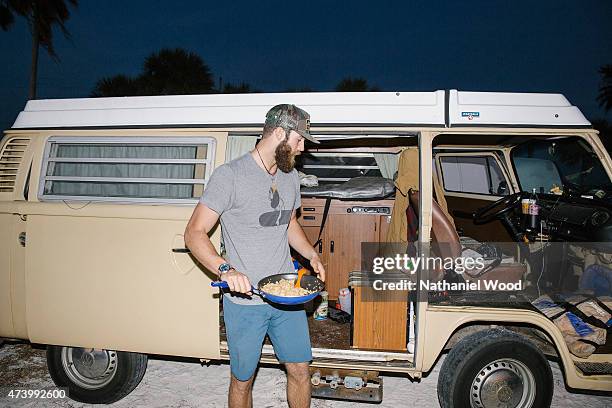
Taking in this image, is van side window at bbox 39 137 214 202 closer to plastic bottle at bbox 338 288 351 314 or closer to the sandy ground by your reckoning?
the sandy ground

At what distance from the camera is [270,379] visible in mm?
4395

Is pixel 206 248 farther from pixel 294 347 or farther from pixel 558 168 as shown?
pixel 558 168

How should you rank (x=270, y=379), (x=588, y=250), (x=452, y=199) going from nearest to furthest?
1. (x=588, y=250)
2. (x=270, y=379)
3. (x=452, y=199)

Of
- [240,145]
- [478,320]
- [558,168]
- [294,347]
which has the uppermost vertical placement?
[240,145]

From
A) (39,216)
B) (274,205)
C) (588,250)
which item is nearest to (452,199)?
(588,250)

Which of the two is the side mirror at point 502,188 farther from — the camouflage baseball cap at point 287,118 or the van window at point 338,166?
the camouflage baseball cap at point 287,118

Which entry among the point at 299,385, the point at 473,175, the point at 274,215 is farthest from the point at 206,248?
the point at 473,175

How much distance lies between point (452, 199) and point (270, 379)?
3.46 metres

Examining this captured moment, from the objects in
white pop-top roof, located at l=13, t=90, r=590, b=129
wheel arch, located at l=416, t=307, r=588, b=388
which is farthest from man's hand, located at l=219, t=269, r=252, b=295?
wheel arch, located at l=416, t=307, r=588, b=388

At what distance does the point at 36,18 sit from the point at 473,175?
77.4 ft

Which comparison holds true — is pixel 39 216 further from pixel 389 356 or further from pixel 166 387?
pixel 389 356

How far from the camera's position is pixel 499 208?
4.96 m

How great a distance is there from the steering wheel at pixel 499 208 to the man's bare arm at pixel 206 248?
10.6 feet

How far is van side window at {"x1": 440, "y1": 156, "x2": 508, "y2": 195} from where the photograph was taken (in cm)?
541
